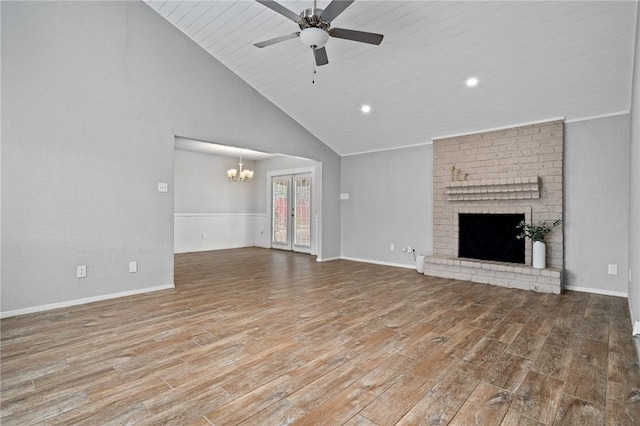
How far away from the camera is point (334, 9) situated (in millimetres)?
2684

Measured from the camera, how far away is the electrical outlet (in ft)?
12.2

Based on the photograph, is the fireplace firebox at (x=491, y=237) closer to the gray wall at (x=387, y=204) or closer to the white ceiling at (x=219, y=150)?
the gray wall at (x=387, y=204)

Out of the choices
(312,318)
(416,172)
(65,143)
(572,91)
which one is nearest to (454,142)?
(416,172)

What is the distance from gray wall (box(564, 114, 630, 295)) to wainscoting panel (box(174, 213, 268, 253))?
Answer: 23.7ft

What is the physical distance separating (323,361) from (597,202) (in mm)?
4400

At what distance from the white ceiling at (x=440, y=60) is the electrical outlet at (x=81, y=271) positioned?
11.2ft

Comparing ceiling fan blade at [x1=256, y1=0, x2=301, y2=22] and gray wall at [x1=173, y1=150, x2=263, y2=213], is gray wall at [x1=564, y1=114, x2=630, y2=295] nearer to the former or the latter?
ceiling fan blade at [x1=256, y1=0, x2=301, y2=22]

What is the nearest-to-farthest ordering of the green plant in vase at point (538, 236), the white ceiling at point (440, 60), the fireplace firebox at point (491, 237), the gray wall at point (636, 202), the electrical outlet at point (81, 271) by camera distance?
1. the gray wall at point (636, 202)
2. the white ceiling at point (440, 60)
3. the electrical outlet at point (81, 271)
4. the green plant in vase at point (538, 236)
5. the fireplace firebox at point (491, 237)

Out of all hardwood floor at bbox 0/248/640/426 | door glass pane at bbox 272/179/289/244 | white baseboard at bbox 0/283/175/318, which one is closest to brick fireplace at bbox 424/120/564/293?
hardwood floor at bbox 0/248/640/426

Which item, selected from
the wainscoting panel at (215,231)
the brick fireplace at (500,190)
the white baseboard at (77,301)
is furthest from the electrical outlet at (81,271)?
the brick fireplace at (500,190)

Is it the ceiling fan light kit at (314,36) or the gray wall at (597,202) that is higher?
the ceiling fan light kit at (314,36)

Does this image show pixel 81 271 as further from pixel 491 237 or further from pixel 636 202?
pixel 491 237

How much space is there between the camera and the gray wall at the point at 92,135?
3.33 metres

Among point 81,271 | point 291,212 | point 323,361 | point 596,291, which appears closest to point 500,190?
point 596,291
